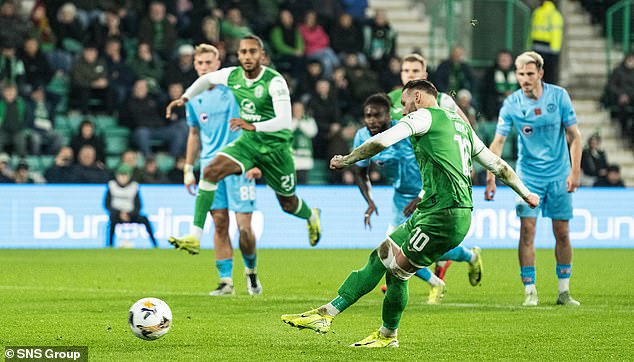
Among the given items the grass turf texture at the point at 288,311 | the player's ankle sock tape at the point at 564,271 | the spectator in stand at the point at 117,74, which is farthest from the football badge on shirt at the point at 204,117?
the spectator in stand at the point at 117,74

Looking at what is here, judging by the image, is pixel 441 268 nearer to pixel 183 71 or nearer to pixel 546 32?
pixel 183 71

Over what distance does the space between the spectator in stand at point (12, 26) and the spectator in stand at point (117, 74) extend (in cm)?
164

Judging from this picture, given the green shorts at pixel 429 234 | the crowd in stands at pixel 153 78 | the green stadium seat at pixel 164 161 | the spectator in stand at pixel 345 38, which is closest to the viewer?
the green shorts at pixel 429 234

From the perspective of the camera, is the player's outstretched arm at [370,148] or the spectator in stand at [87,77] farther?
the spectator in stand at [87,77]

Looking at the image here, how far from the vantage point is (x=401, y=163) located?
39.7 ft

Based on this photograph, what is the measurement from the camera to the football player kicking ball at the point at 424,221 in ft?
27.8

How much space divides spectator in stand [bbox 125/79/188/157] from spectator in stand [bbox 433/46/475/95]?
198 inches

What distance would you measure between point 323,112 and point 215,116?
1029cm

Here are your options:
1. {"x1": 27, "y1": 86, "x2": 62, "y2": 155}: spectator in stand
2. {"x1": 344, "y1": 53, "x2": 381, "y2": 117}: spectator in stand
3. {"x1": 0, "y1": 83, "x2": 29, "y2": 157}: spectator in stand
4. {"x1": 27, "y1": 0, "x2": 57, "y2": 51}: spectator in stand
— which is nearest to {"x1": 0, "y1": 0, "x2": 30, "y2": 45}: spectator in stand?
{"x1": 27, "y1": 0, "x2": 57, "y2": 51}: spectator in stand

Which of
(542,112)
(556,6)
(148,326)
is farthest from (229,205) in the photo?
Answer: (556,6)

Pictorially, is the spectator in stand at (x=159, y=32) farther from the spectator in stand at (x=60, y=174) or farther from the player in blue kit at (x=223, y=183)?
the player in blue kit at (x=223, y=183)

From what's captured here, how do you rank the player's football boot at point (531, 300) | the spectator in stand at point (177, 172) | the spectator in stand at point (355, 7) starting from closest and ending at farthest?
the player's football boot at point (531, 300) → the spectator in stand at point (177, 172) → the spectator in stand at point (355, 7)

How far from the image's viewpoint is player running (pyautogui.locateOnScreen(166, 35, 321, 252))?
11938mm

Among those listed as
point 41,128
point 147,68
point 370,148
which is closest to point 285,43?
point 147,68
